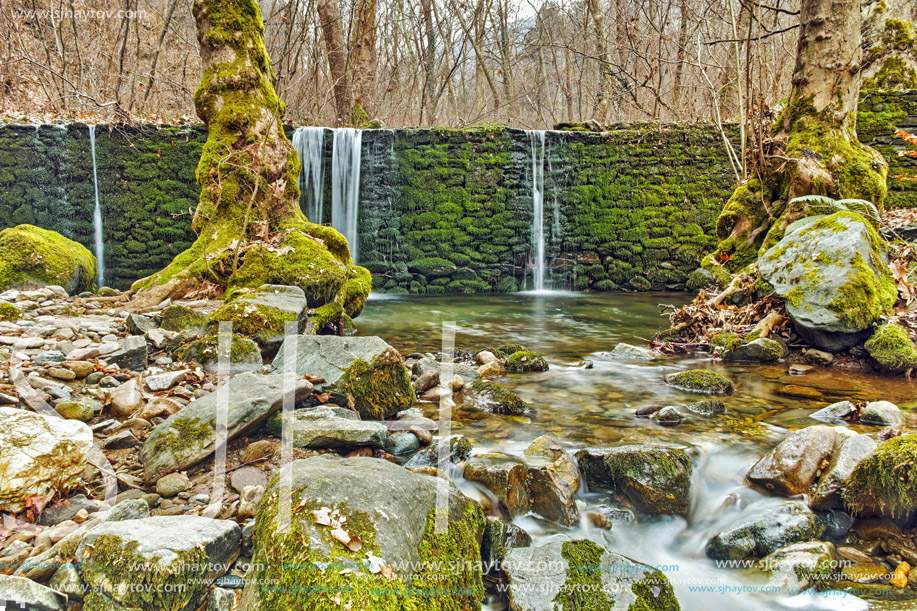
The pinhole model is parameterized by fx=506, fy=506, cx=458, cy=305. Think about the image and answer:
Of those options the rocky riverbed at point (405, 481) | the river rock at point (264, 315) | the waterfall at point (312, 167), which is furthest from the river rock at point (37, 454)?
the waterfall at point (312, 167)

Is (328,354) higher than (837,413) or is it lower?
higher

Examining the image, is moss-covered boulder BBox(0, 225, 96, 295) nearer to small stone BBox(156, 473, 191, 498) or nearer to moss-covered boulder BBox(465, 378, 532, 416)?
small stone BBox(156, 473, 191, 498)

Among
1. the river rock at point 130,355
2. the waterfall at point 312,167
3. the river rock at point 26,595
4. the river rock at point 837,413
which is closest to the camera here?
the river rock at point 26,595

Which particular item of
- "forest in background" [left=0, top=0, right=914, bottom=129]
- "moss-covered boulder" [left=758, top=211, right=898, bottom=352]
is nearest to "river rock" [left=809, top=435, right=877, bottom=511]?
"moss-covered boulder" [left=758, top=211, right=898, bottom=352]

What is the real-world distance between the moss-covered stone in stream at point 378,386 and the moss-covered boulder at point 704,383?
216 cm

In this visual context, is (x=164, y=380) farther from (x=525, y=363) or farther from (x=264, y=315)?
(x=525, y=363)

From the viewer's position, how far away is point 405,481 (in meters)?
1.83

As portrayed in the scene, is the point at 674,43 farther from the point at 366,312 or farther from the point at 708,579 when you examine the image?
the point at 708,579

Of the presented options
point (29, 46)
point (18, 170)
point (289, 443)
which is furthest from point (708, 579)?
point (29, 46)

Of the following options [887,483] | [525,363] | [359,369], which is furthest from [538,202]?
[887,483]

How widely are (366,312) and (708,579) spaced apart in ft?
20.2

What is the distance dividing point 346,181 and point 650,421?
7653 mm

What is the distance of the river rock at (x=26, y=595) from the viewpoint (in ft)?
4.39

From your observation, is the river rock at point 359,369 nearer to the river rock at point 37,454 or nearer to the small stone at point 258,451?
the small stone at point 258,451
